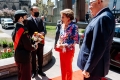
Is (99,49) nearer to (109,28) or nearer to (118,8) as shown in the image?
(109,28)

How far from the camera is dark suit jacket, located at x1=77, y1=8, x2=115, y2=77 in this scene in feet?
6.95

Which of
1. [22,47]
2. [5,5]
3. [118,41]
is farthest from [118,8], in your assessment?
[5,5]

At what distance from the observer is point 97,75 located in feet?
7.58

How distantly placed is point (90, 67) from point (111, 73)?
329 cm

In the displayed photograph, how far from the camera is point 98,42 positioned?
2.14 meters

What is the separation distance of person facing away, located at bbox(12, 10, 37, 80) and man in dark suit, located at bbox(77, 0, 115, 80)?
1353 mm

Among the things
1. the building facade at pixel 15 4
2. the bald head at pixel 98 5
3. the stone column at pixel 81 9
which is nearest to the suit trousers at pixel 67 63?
the bald head at pixel 98 5

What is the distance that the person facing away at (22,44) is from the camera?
10.6 ft

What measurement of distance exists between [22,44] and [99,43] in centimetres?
177

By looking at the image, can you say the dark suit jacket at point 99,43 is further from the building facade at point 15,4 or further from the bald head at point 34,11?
the building facade at point 15,4

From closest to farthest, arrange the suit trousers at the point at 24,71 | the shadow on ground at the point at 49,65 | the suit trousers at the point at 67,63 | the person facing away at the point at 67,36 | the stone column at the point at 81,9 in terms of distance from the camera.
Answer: the suit trousers at the point at 24,71
the person facing away at the point at 67,36
the suit trousers at the point at 67,63
the shadow on ground at the point at 49,65
the stone column at the point at 81,9

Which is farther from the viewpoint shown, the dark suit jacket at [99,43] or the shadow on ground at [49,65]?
the shadow on ground at [49,65]

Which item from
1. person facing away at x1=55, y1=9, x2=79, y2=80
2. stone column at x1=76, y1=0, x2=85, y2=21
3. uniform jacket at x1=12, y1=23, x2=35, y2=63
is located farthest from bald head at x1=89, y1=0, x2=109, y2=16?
stone column at x1=76, y1=0, x2=85, y2=21

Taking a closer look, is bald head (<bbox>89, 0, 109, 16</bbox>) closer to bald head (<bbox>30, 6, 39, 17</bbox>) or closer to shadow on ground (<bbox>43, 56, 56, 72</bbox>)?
bald head (<bbox>30, 6, 39, 17</bbox>)
